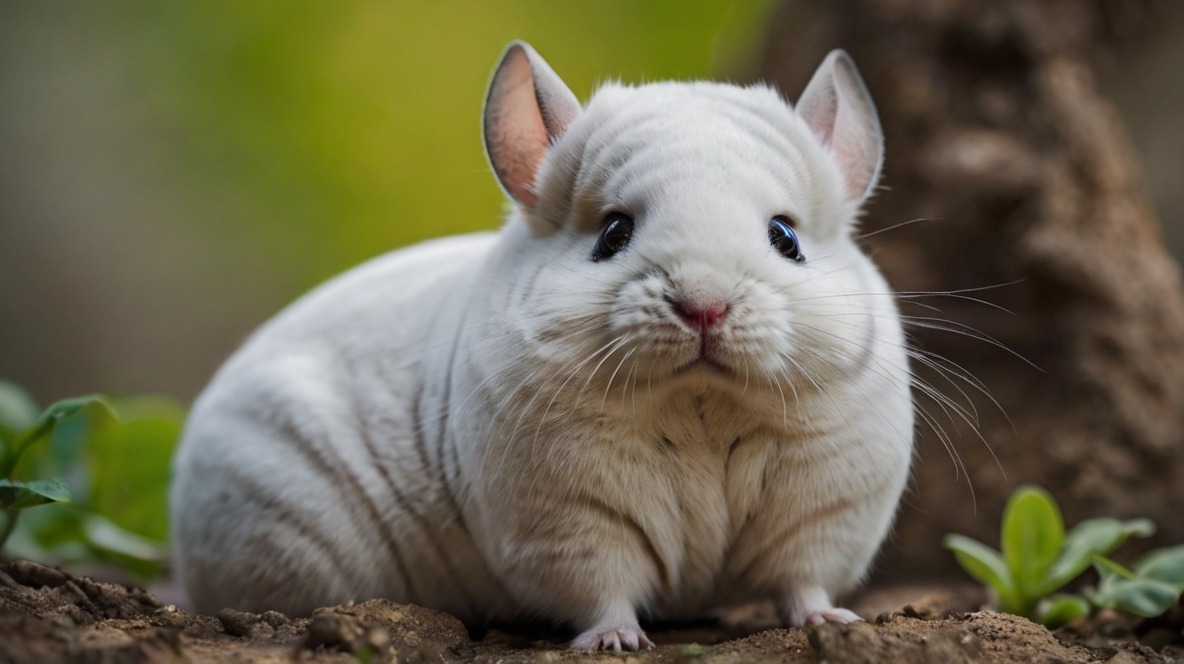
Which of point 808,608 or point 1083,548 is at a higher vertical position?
point 1083,548

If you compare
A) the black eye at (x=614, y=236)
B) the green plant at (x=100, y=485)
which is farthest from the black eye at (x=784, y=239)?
the green plant at (x=100, y=485)

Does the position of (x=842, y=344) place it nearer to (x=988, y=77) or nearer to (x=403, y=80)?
(x=988, y=77)

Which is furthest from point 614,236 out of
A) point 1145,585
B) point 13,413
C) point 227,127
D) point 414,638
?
point 227,127

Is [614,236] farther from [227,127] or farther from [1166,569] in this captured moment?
[227,127]

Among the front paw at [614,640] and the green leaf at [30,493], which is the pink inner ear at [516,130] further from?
the green leaf at [30,493]

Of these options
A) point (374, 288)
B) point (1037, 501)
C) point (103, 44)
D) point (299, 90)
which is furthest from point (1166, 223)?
point (103, 44)

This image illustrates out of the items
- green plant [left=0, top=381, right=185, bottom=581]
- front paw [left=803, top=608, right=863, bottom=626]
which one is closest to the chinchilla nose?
front paw [left=803, top=608, right=863, bottom=626]

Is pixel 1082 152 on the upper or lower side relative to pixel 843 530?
upper

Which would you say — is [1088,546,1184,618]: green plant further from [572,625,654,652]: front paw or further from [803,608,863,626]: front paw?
[572,625,654,652]: front paw
